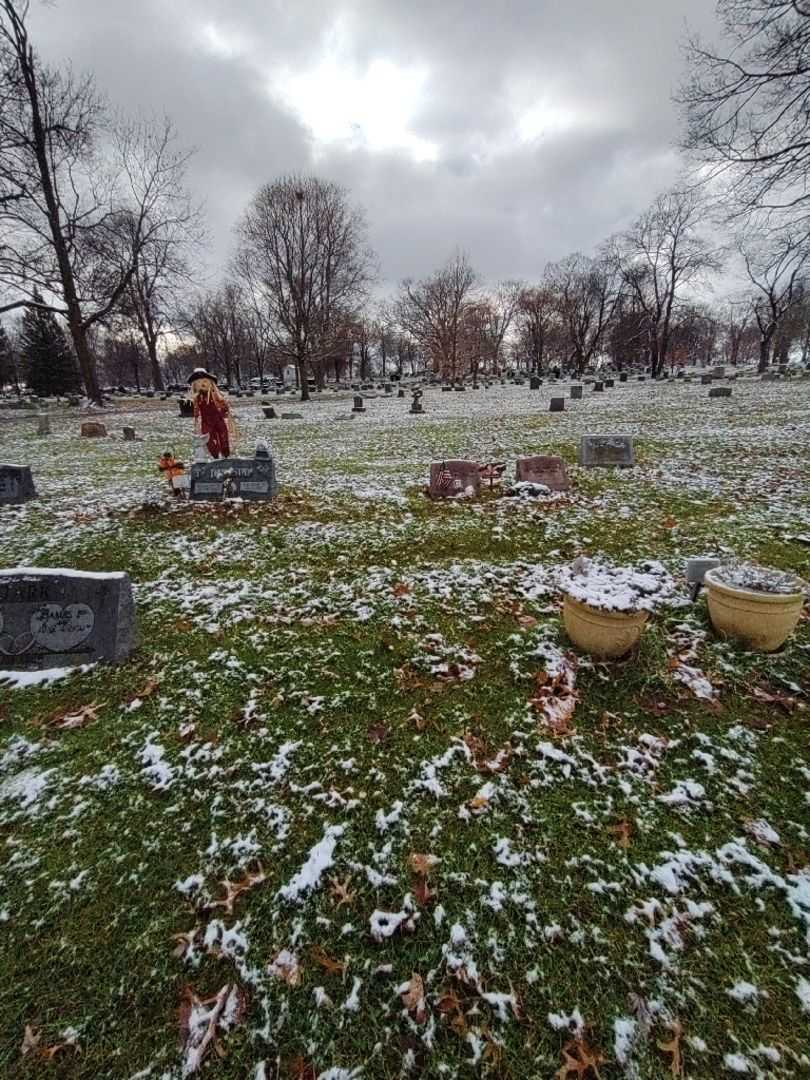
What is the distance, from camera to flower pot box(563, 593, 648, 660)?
3654 mm

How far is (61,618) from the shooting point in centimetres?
385

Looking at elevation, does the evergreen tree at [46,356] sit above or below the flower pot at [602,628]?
above

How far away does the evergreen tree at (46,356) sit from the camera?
41.3 metres

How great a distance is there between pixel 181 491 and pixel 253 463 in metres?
1.58

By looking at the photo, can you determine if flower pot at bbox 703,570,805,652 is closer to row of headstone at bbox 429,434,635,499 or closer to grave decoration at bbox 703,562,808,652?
grave decoration at bbox 703,562,808,652

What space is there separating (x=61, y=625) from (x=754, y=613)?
5767 millimetres

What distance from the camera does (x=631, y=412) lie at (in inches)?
797

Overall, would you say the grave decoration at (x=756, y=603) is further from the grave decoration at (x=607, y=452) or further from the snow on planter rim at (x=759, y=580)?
Result: the grave decoration at (x=607, y=452)

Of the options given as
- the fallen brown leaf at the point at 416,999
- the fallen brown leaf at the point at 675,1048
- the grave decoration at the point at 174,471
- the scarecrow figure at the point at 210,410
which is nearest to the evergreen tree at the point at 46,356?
the scarecrow figure at the point at 210,410

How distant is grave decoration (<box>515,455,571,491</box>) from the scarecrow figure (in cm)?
610

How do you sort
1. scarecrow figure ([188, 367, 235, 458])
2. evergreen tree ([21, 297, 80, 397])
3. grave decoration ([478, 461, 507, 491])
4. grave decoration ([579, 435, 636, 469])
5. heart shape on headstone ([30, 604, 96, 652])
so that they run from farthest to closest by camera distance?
evergreen tree ([21, 297, 80, 397]) → grave decoration ([579, 435, 636, 469]) → scarecrow figure ([188, 367, 235, 458]) → grave decoration ([478, 461, 507, 491]) → heart shape on headstone ([30, 604, 96, 652])

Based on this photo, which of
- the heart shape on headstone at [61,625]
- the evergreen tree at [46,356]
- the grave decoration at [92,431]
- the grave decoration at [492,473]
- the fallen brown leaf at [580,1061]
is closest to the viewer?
the fallen brown leaf at [580,1061]

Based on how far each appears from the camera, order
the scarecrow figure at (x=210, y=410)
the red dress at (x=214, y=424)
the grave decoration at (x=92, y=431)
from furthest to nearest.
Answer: the grave decoration at (x=92, y=431), the red dress at (x=214, y=424), the scarecrow figure at (x=210, y=410)

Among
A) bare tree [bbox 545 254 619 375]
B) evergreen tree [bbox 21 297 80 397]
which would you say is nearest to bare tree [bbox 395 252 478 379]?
bare tree [bbox 545 254 619 375]
